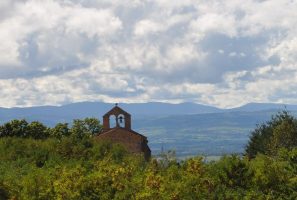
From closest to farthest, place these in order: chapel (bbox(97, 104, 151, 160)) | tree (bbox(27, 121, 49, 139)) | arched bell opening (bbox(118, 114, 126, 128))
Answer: arched bell opening (bbox(118, 114, 126, 128)), chapel (bbox(97, 104, 151, 160)), tree (bbox(27, 121, 49, 139))

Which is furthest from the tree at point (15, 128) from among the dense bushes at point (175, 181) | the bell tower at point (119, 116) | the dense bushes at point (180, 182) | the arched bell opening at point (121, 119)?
the dense bushes at point (180, 182)

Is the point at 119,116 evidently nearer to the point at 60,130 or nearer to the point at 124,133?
the point at 124,133

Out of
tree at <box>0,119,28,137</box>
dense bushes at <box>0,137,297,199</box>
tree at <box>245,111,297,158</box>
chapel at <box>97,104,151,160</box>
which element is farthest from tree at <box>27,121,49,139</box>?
dense bushes at <box>0,137,297,199</box>

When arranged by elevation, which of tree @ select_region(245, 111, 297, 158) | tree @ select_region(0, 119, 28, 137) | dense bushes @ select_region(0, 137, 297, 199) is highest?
tree @ select_region(0, 119, 28, 137)

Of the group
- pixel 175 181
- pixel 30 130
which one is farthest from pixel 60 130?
pixel 175 181

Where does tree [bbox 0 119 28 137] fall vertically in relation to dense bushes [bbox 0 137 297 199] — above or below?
above

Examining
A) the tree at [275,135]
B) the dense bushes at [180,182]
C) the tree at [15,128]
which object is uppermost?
the tree at [15,128]

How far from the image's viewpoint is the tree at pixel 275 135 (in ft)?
223

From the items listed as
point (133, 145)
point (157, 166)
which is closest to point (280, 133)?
point (133, 145)

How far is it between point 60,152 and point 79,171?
800 inches

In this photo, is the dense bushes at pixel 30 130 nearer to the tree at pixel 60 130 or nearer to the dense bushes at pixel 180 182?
→ the tree at pixel 60 130

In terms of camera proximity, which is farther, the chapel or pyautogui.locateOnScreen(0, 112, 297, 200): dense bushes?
the chapel

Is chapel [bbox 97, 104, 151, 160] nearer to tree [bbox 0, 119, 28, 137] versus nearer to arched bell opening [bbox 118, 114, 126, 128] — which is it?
arched bell opening [bbox 118, 114, 126, 128]

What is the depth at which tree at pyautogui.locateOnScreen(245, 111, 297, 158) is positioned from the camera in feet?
223
